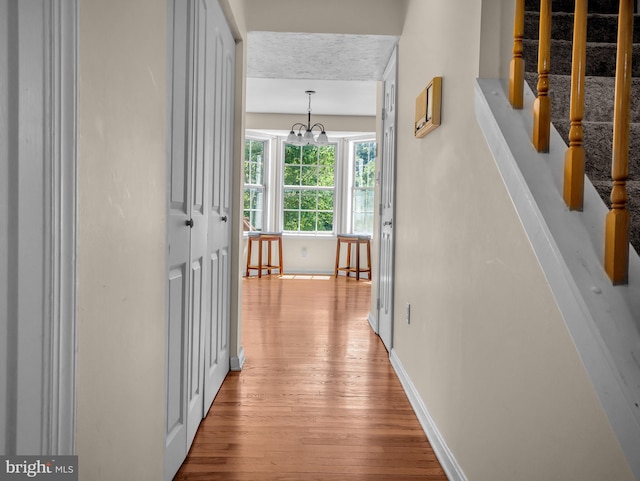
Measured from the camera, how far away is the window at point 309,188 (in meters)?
8.94

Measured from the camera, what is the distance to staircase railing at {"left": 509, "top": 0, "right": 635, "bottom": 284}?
1.01m

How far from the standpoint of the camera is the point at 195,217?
218cm

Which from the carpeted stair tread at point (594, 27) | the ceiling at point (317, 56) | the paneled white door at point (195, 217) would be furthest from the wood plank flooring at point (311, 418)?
the ceiling at point (317, 56)

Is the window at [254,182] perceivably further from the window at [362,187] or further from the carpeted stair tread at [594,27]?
the carpeted stair tread at [594,27]

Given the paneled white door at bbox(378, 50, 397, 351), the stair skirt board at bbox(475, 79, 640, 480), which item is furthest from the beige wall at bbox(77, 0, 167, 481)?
the paneled white door at bbox(378, 50, 397, 351)

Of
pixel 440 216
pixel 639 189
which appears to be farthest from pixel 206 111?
pixel 639 189

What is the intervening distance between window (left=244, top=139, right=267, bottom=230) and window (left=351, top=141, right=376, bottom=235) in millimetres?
1594

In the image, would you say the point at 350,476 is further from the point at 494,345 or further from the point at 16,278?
the point at 16,278

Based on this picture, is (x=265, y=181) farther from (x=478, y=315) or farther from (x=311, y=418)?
(x=478, y=315)

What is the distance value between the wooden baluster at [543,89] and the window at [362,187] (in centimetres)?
735

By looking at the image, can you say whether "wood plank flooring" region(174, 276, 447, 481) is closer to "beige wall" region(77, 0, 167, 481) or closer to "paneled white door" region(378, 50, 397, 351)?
"paneled white door" region(378, 50, 397, 351)

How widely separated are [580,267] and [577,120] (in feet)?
1.14

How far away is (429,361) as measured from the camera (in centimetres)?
244

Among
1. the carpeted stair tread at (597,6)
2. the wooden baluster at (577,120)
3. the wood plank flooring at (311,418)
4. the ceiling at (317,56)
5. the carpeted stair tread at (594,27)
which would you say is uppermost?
the ceiling at (317,56)
